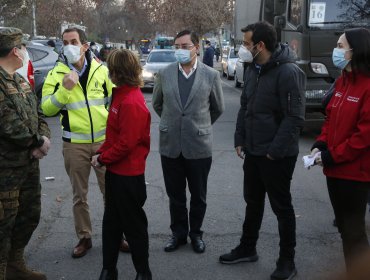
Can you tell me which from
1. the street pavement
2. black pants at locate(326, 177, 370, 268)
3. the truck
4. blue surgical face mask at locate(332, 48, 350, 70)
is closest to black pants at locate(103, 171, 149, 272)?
the street pavement

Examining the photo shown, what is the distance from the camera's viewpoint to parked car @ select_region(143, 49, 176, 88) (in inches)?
680

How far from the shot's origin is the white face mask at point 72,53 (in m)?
4.04

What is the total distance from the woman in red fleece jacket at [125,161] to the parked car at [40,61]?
8.65 meters

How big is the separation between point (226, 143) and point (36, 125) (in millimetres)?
6054

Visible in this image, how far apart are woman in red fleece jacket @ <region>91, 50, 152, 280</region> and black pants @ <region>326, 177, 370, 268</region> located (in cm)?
137

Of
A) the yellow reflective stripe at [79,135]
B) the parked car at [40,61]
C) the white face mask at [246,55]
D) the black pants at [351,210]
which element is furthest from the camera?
the parked car at [40,61]

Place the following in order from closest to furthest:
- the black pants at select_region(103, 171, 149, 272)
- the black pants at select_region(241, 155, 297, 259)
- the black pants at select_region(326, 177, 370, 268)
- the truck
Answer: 1. the black pants at select_region(326, 177, 370, 268)
2. the black pants at select_region(103, 171, 149, 272)
3. the black pants at select_region(241, 155, 297, 259)
4. the truck

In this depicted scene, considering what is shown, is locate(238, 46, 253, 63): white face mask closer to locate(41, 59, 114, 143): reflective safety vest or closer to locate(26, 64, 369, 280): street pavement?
locate(41, 59, 114, 143): reflective safety vest

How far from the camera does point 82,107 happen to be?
4.09m

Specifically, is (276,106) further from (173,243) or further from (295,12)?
(295,12)

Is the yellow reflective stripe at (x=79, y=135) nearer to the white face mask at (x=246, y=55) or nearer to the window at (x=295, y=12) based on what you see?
the white face mask at (x=246, y=55)

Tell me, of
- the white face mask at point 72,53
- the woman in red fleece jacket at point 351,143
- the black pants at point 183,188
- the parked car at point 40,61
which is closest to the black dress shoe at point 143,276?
the black pants at point 183,188

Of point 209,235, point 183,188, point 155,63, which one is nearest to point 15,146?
point 183,188

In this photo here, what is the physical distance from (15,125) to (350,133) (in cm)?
221
